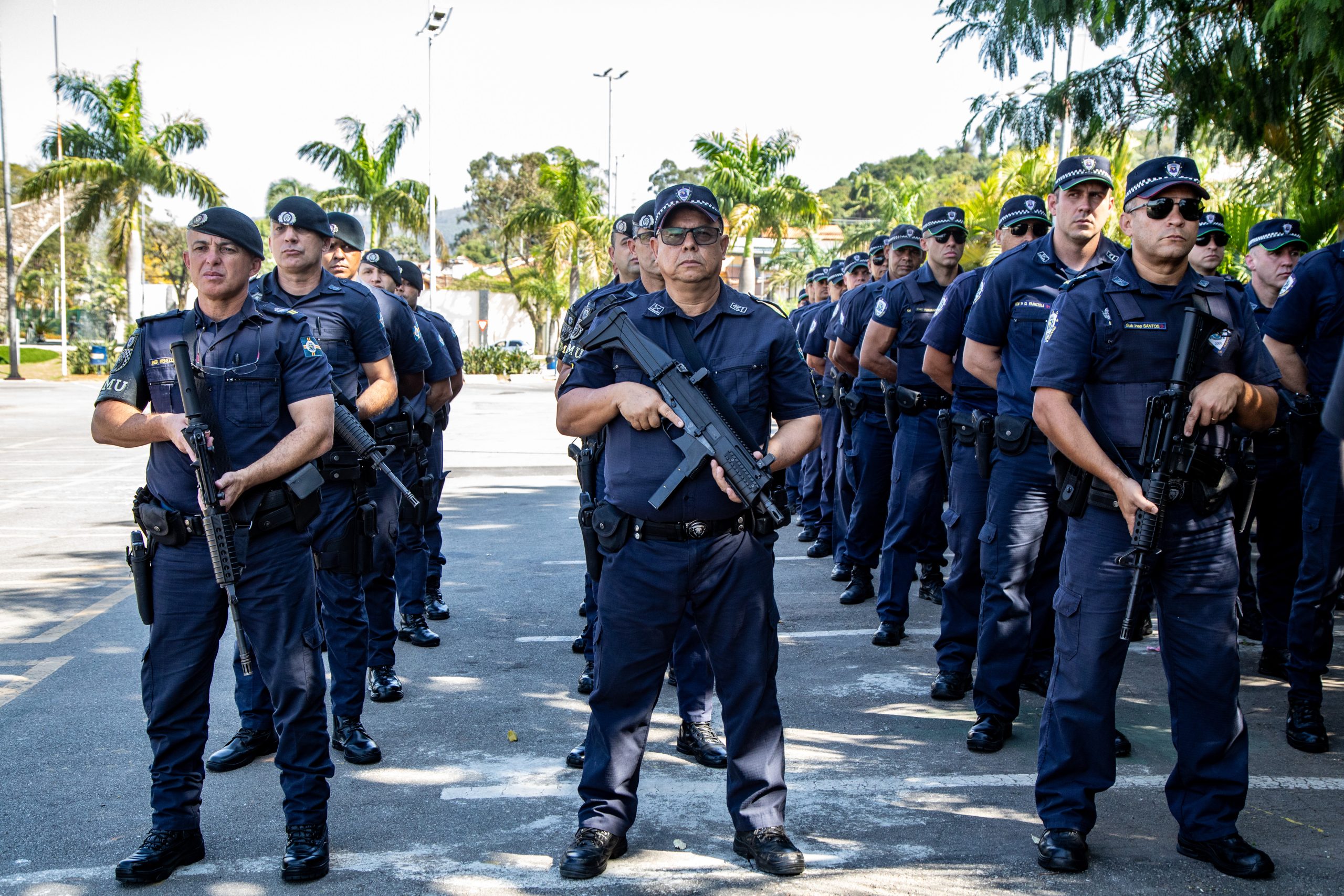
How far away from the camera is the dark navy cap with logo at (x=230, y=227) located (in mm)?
3645

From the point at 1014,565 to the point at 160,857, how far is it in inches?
133

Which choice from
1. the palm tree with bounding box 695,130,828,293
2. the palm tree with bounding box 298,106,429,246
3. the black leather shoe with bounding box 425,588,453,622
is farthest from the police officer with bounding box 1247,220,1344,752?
the palm tree with bounding box 298,106,429,246

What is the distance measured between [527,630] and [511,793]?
7.99 feet

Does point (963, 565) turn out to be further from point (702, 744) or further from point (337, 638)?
point (337, 638)

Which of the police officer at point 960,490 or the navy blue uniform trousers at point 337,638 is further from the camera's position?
the police officer at point 960,490

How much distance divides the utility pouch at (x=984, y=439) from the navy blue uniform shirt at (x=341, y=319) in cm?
271

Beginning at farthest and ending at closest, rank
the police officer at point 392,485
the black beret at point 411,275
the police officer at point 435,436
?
the black beret at point 411,275, the police officer at point 435,436, the police officer at point 392,485

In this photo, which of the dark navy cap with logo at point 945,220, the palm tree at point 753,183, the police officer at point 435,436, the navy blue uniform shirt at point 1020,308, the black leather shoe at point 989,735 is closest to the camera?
the black leather shoe at point 989,735

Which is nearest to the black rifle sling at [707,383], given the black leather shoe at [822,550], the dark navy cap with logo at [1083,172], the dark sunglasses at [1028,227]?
the dark navy cap with logo at [1083,172]

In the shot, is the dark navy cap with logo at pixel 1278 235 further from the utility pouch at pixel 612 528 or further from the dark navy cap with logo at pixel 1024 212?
the utility pouch at pixel 612 528

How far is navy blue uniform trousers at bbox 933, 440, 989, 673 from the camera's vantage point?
5.18 m

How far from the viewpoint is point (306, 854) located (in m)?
3.49

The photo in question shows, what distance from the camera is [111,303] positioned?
61.7 meters

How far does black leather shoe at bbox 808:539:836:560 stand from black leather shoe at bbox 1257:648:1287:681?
374 cm
